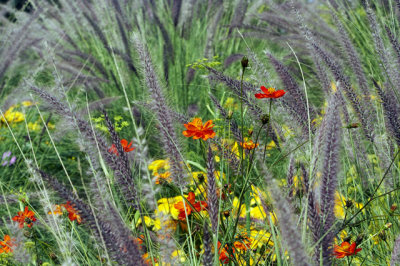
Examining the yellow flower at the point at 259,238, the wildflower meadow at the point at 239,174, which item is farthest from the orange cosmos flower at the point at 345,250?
the yellow flower at the point at 259,238

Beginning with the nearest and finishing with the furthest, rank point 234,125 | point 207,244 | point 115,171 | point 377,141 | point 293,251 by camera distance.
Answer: point 293,251
point 207,244
point 115,171
point 234,125
point 377,141

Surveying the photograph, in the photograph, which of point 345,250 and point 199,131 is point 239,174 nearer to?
point 199,131

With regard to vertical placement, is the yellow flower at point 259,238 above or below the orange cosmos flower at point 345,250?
below

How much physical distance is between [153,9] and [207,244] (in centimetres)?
290

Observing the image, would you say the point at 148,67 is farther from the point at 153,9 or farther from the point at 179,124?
the point at 153,9

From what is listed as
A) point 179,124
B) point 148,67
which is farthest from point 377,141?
point 148,67

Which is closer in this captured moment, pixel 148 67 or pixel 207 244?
pixel 207 244

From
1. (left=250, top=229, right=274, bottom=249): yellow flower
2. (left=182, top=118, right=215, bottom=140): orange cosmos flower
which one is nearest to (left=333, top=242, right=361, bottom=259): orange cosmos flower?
(left=250, top=229, right=274, bottom=249): yellow flower

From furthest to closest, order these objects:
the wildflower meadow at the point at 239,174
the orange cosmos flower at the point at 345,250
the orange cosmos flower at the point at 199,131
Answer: the orange cosmos flower at the point at 199,131, the orange cosmos flower at the point at 345,250, the wildflower meadow at the point at 239,174

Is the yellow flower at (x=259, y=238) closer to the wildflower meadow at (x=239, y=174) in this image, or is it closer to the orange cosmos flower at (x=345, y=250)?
the wildflower meadow at (x=239, y=174)

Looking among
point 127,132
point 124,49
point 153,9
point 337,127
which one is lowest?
point 127,132

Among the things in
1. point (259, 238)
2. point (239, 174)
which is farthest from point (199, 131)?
point (259, 238)

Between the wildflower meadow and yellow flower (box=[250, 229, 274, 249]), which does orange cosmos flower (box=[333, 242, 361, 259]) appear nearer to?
the wildflower meadow

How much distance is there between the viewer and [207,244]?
65 centimetres
